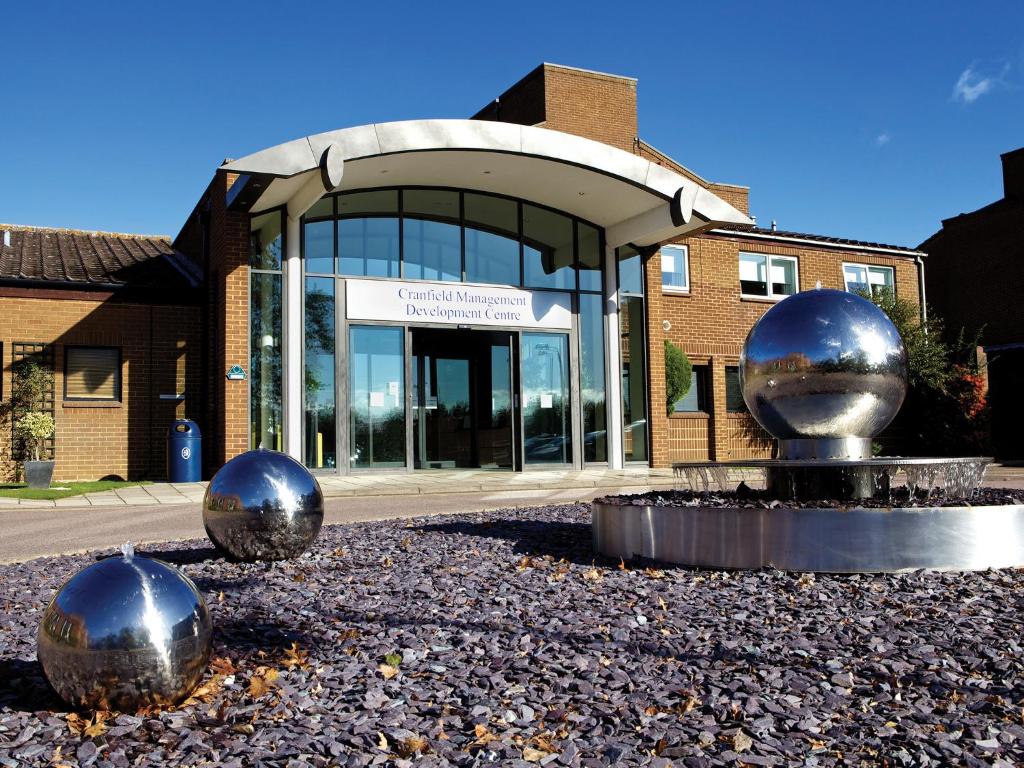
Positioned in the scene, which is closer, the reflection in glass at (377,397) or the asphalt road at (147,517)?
the asphalt road at (147,517)

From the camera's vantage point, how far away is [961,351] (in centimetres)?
2475

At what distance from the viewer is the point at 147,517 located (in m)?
10.7

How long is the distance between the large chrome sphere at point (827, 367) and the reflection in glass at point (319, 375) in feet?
36.9

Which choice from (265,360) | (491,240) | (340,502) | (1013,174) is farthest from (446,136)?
(1013,174)

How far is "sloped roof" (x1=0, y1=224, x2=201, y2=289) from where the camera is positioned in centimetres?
1752

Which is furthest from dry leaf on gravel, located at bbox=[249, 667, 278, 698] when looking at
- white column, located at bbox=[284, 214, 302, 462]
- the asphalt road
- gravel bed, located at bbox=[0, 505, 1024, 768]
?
white column, located at bbox=[284, 214, 302, 462]

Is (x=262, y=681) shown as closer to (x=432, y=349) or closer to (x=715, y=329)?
(x=432, y=349)

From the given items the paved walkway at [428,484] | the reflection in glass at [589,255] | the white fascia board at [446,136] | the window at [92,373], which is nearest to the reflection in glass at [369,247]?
the white fascia board at [446,136]

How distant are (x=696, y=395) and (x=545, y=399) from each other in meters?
5.40

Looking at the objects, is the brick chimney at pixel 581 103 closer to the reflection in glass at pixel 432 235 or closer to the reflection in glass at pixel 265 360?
the reflection in glass at pixel 432 235

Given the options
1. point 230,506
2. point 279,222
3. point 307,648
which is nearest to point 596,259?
point 279,222

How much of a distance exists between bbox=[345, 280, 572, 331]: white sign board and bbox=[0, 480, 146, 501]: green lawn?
215 inches

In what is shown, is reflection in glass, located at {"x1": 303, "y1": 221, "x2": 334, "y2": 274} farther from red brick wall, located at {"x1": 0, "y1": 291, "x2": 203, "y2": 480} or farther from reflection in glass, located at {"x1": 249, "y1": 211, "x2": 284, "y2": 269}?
red brick wall, located at {"x1": 0, "y1": 291, "x2": 203, "y2": 480}

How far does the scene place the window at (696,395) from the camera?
73.5ft
